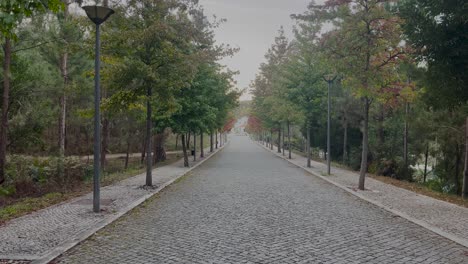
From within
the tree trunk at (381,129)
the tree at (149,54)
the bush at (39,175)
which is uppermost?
the tree at (149,54)

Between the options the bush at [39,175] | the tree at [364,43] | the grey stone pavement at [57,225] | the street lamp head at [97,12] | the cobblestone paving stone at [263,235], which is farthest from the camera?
the bush at [39,175]

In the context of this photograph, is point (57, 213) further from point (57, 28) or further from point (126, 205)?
point (57, 28)

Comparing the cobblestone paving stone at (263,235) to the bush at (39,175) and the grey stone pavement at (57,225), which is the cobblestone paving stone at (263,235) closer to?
the grey stone pavement at (57,225)

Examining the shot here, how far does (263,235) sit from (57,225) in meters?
4.34

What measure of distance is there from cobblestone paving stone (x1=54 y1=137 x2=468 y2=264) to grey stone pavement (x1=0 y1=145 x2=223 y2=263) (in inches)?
14.0

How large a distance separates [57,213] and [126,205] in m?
1.85

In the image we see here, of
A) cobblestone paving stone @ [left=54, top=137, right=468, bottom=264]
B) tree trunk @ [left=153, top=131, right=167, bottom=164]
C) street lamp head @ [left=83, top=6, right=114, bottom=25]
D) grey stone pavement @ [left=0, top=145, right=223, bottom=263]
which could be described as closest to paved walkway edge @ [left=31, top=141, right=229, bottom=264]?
grey stone pavement @ [left=0, top=145, right=223, bottom=263]

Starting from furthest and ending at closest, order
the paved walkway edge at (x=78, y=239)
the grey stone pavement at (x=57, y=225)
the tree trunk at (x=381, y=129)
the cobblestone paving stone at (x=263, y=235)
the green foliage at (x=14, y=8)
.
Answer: the tree trunk at (x=381, y=129) → the grey stone pavement at (x=57, y=225) → the cobblestone paving stone at (x=263, y=235) → the paved walkway edge at (x=78, y=239) → the green foliage at (x=14, y=8)

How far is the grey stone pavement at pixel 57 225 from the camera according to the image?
6.48m

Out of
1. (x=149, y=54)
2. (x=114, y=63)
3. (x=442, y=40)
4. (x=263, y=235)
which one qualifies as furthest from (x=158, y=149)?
(x=442, y=40)

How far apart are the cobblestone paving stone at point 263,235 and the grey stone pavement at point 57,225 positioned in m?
0.36

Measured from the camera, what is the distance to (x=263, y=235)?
7660mm

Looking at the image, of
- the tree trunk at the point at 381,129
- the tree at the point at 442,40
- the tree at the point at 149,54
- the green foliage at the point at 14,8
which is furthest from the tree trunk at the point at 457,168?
the green foliage at the point at 14,8

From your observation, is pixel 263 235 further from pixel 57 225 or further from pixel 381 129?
pixel 381 129
